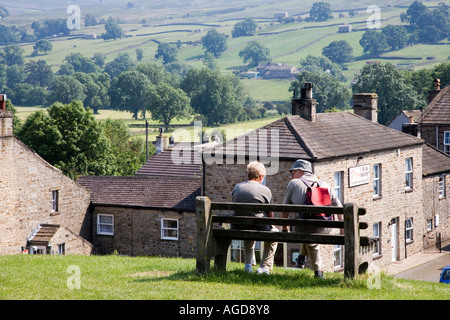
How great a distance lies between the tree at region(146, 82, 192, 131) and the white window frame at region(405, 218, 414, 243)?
117240 mm

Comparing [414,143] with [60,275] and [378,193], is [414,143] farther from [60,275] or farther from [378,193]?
[60,275]

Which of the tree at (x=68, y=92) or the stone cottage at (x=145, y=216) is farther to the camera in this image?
the tree at (x=68, y=92)

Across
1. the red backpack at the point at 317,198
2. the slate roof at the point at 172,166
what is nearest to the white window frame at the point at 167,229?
the slate roof at the point at 172,166

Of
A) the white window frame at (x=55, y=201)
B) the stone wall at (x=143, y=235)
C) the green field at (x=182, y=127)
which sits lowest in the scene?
the green field at (x=182, y=127)

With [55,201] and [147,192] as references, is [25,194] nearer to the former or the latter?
[55,201]

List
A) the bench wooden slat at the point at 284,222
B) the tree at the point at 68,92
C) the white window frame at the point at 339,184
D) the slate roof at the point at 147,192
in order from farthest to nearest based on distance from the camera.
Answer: the tree at the point at 68,92 < the slate roof at the point at 147,192 < the white window frame at the point at 339,184 < the bench wooden slat at the point at 284,222

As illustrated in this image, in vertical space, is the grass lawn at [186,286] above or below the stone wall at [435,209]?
above

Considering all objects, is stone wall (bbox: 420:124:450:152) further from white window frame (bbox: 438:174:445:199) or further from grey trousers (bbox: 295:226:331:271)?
grey trousers (bbox: 295:226:331:271)

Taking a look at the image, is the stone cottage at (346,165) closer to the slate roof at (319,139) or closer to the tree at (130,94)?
the slate roof at (319,139)

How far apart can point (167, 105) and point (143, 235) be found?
12520 centimetres

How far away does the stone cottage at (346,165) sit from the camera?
31.8 meters

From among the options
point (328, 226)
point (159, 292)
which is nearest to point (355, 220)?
point (328, 226)

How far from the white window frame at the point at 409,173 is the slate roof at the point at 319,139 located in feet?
4.44

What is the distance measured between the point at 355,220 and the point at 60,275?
18.8 ft
